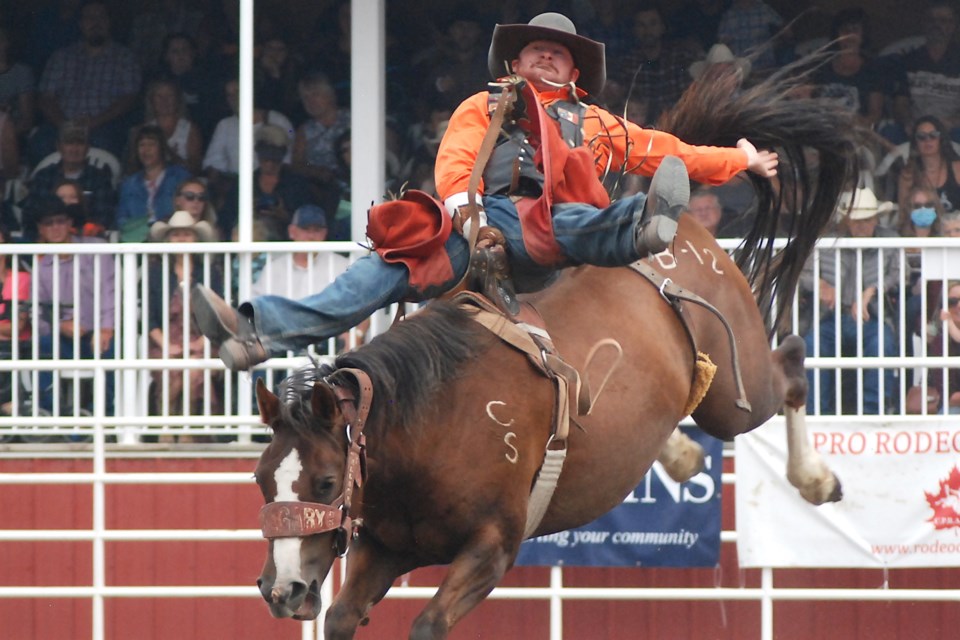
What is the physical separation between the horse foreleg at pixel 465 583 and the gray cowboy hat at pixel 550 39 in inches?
69.0

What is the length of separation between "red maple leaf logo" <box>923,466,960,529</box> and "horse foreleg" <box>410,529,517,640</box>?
2971 millimetres

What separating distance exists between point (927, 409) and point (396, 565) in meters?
4.03

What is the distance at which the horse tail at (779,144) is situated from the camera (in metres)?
6.62

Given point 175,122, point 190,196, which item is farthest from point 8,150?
point 190,196

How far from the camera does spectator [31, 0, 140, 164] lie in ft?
36.5

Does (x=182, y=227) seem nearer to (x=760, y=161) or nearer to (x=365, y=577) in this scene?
(x=760, y=161)

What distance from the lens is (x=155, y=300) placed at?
8906mm

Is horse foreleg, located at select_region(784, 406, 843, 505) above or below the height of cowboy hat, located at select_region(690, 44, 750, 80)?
below

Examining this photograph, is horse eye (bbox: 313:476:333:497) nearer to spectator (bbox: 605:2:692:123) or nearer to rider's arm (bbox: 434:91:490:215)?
rider's arm (bbox: 434:91:490:215)

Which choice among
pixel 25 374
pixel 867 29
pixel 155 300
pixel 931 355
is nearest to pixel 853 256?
pixel 931 355

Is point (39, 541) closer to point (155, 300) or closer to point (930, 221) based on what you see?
point (155, 300)

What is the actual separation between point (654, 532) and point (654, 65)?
13.3 feet

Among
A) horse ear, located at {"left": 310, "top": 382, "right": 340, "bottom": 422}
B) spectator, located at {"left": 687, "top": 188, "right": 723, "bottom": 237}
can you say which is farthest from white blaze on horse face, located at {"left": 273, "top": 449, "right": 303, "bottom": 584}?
spectator, located at {"left": 687, "top": 188, "right": 723, "bottom": 237}

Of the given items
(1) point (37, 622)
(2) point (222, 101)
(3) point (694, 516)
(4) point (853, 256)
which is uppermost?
(2) point (222, 101)
